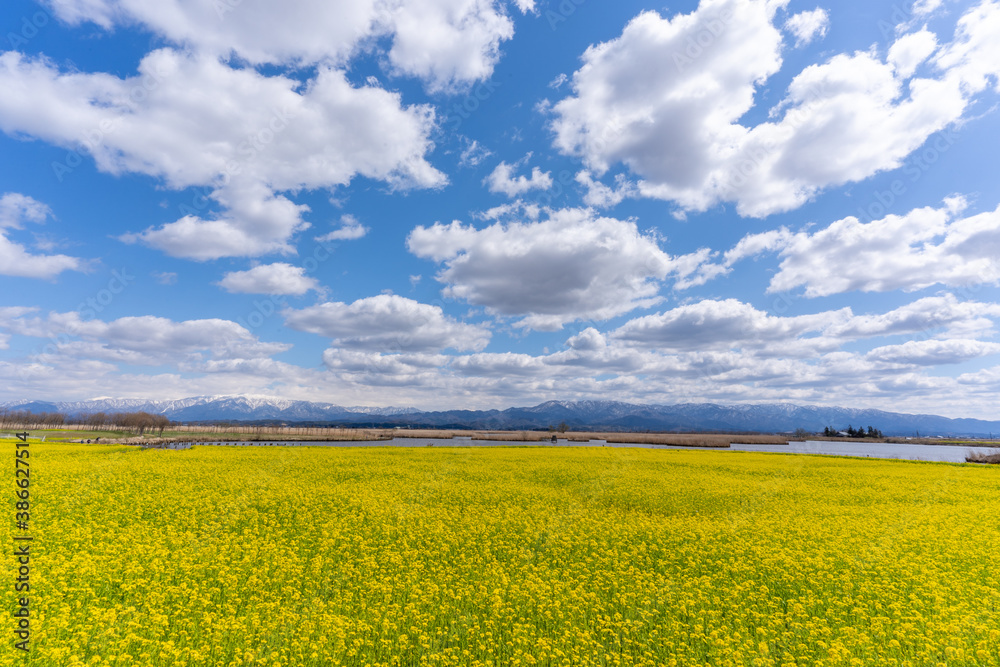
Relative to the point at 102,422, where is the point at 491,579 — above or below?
above

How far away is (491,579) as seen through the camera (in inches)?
540

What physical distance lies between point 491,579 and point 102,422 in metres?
202

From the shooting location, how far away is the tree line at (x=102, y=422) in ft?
450

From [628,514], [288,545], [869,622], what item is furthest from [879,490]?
[288,545]

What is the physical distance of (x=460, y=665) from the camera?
9.41 m

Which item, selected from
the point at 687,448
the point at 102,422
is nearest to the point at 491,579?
the point at 687,448

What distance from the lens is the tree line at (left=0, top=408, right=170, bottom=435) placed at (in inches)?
5404

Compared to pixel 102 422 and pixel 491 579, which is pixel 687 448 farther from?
pixel 102 422

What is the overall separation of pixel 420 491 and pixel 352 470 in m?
11.8

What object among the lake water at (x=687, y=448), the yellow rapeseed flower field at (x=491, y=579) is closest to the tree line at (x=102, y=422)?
the lake water at (x=687, y=448)

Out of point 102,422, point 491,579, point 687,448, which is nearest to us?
point 491,579

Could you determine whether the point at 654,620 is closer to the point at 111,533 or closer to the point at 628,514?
the point at 628,514

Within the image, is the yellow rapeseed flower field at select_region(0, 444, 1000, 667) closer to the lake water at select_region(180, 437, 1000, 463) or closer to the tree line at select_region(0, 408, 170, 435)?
the lake water at select_region(180, 437, 1000, 463)

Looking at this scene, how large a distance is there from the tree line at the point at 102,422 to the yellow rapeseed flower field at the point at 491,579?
482 feet
